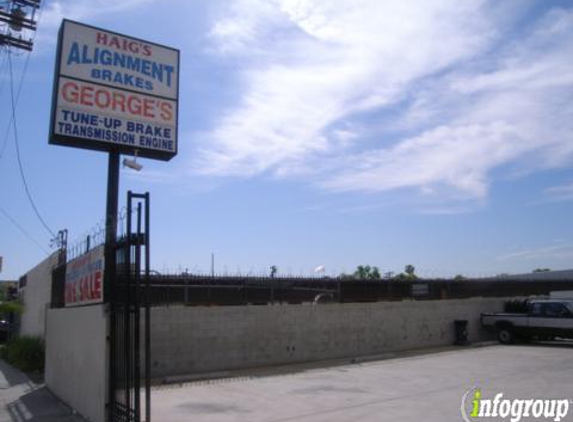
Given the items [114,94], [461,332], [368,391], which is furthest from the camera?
[461,332]

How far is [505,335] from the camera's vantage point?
24.3m

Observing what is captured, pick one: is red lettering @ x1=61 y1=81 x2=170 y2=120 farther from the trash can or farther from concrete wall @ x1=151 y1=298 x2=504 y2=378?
the trash can

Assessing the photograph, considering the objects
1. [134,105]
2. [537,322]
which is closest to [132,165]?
[134,105]

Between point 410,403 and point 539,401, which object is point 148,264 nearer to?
point 410,403

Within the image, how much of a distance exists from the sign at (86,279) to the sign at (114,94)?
235cm

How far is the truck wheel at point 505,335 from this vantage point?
24094mm

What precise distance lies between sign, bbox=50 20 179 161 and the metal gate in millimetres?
3126

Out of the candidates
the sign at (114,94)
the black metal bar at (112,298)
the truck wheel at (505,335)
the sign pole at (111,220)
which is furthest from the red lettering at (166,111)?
the truck wheel at (505,335)

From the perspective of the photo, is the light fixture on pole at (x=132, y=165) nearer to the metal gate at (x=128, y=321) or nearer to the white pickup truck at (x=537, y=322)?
the metal gate at (x=128, y=321)

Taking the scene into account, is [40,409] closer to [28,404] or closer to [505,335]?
Result: [28,404]

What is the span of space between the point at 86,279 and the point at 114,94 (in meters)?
3.60

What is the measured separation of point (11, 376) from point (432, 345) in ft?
50.5

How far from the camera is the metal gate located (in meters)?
7.91

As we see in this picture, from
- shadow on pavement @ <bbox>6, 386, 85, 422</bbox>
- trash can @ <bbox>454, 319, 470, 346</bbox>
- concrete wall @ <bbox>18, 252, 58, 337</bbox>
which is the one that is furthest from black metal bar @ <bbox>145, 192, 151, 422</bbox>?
trash can @ <bbox>454, 319, 470, 346</bbox>
